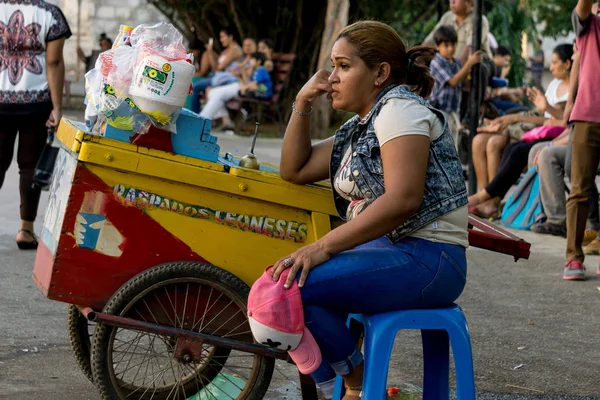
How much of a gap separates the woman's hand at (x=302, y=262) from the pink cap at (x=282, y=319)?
0.7 inches

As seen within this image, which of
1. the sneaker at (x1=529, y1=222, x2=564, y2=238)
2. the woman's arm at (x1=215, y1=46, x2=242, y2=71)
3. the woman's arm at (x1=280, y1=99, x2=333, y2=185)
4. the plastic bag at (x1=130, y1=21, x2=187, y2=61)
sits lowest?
the woman's arm at (x1=215, y1=46, x2=242, y2=71)

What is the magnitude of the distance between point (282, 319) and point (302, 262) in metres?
0.19

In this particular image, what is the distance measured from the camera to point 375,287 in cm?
339

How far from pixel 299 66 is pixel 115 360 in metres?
15.0

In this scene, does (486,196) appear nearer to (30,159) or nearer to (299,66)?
(30,159)

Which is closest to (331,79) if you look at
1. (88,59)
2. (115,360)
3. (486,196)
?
(115,360)

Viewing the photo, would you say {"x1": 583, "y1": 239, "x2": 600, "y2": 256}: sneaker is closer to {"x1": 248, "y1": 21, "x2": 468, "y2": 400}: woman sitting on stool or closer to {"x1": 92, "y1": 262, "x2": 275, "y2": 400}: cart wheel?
{"x1": 92, "y1": 262, "x2": 275, "y2": 400}: cart wheel

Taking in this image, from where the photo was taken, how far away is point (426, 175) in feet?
11.4

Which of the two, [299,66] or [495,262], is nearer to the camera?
[495,262]

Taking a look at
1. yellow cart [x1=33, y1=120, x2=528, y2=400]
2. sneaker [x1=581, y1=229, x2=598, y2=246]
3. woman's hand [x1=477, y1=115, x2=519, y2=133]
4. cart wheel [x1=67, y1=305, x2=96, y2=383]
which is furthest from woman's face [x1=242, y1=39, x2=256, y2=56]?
yellow cart [x1=33, y1=120, x2=528, y2=400]

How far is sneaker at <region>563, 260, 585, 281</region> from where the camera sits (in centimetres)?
698

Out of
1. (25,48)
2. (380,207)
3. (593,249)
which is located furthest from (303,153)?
(593,249)

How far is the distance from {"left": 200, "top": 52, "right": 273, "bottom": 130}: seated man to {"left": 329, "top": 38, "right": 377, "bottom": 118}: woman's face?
13.1m

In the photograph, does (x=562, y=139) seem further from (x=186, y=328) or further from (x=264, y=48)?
(x=264, y=48)
